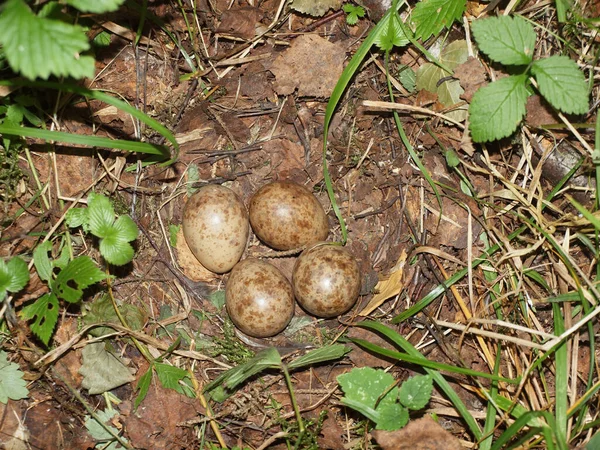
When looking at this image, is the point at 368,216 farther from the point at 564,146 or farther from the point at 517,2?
the point at 517,2

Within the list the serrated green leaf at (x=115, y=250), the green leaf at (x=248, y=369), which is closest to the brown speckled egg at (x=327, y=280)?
the green leaf at (x=248, y=369)

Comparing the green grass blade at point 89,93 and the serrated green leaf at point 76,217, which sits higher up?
the green grass blade at point 89,93

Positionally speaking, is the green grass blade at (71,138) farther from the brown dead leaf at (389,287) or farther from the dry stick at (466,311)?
the dry stick at (466,311)

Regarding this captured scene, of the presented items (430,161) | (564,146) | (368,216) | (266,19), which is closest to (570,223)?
(564,146)

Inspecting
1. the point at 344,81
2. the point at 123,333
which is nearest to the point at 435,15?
the point at 344,81

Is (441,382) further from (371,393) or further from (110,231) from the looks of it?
(110,231)

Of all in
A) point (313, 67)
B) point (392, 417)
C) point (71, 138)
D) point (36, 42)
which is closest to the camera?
point (36, 42)

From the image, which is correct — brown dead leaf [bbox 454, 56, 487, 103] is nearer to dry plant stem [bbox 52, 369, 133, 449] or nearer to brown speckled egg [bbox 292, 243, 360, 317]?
brown speckled egg [bbox 292, 243, 360, 317]
